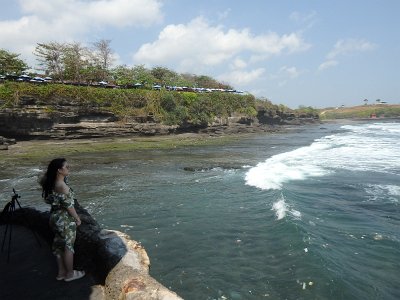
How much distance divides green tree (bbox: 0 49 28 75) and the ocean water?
20.1 m

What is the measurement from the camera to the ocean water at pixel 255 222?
22.0 feet

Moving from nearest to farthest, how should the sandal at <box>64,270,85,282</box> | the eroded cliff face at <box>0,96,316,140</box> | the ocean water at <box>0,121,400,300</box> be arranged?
the sandal at <box>64,270,85,282</box>
the ocean water at <box>0,121,400,300</box>
the eroded cliff face at <box>0,96,316,140</box>

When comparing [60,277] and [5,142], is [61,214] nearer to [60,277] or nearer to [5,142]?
[60,277]

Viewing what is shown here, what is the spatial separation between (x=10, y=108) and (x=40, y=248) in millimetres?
27270

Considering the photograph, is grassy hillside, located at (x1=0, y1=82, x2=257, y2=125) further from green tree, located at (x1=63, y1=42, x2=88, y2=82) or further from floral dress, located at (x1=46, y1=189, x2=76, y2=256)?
floral dress, located at (x1=46, y1=189, x2=76, y2=256)

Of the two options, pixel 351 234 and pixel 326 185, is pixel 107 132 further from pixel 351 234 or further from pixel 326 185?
pixel 351 234

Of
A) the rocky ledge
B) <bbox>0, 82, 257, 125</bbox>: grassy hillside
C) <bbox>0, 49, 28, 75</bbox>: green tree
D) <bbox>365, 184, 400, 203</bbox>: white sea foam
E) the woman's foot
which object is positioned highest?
<bbox>0, 49, 28, 75</bbox>: green tree

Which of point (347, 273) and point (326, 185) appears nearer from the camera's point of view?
point (347, 273)

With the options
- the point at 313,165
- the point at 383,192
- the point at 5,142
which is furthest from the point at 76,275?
the point at 5,142

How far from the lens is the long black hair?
4.98 meters

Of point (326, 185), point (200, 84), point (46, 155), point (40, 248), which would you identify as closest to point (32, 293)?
point (40, 248)

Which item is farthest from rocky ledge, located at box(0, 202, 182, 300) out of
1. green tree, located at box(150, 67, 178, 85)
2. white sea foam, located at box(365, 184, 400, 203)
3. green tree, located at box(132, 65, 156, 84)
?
green tree, located at box(150, 67, 178, 85)

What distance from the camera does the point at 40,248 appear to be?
6086mm

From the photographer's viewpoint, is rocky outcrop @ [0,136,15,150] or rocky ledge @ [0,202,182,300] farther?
rocky outcrop @ [0,136,15,150]
